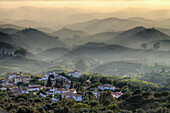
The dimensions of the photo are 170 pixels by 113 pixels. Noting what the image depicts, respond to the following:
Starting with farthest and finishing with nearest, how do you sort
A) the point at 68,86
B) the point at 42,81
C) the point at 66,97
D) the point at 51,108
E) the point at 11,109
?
1. the point at 42,81
2. the point at 68,86
3. the point at 66,97
4. the point at 51,108
5. the point at 11,109

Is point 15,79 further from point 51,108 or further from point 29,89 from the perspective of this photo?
point 51,108

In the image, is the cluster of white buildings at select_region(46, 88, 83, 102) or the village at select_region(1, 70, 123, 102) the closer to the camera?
the cluster of white buildings at select_region(46, 88, 83, 102)

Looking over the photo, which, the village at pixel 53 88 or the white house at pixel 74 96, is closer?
the white house at pixel 74 96

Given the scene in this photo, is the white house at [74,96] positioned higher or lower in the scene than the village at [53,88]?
lower

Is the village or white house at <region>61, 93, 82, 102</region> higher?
the village

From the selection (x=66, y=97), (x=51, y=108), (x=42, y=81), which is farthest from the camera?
(x=42, y=81)

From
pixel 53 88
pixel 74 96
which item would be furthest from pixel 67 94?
pixel 53 88

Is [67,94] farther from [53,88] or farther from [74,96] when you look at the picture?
[53,88]

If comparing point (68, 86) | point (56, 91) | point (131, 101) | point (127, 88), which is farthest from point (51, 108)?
point (127, 88)

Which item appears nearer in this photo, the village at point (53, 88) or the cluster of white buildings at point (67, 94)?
the cluster of white buildings at point (67, 94)

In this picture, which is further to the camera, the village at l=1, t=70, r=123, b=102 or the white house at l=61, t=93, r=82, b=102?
the village at l=1, t=70, r=123, b=102

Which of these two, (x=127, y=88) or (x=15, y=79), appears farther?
(x=15, y=79)
